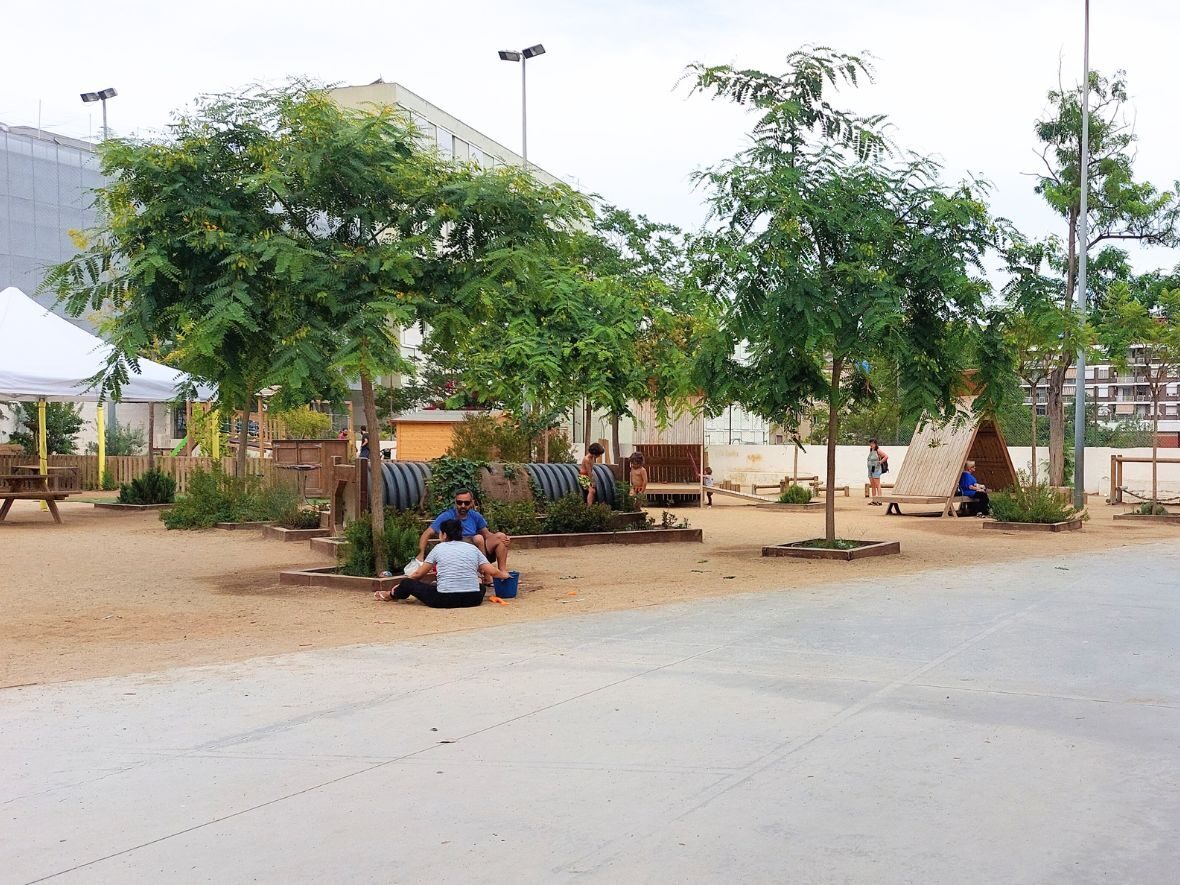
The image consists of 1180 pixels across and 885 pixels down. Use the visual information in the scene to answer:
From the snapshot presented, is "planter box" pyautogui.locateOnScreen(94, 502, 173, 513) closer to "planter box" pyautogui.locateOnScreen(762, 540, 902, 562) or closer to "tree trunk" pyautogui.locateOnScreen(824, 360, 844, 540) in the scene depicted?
"planter box" pyautogui.locateOnScreen(762, 540, 902, 562)

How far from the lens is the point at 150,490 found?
2561cm

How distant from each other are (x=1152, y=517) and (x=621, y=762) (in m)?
20.8

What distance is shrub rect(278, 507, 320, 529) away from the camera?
765 inches

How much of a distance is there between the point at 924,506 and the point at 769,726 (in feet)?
75.4

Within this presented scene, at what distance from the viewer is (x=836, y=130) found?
15875 mm

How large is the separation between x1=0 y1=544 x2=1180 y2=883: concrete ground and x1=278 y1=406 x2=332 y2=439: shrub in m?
29.6

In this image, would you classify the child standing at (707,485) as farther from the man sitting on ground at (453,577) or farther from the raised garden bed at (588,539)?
the man sitting on ground at (453,577)

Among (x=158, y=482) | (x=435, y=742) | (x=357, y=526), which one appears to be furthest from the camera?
(x=158, y=482)

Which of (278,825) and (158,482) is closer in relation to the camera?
(278,825)

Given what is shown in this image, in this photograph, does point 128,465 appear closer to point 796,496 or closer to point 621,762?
point 796,496

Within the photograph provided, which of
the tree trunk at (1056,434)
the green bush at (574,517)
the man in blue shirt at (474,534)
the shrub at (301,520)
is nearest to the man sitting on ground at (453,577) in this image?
the man in blue shirt at (474,534)

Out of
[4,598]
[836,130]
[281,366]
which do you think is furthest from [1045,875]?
[836,130]

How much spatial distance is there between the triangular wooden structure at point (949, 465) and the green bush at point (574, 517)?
884 centimetres

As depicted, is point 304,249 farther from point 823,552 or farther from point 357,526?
point 823,552
